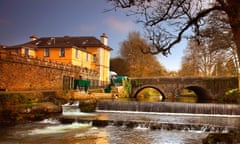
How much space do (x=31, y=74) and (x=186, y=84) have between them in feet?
72.2

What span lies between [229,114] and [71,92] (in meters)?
12.9

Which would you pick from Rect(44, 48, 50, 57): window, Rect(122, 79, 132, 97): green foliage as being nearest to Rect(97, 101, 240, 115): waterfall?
Rect(122, 79, 132, 97): green foliage

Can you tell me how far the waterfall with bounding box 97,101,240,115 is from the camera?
20641 millimetres

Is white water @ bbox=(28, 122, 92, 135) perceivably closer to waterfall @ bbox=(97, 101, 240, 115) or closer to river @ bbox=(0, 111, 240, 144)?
river @ bbox=(0, 111, 240, 144)

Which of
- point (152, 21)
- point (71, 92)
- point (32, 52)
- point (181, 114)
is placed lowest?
point (181, 114)

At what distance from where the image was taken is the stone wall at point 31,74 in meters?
20.9

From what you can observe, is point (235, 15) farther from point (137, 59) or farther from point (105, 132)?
point (137, 59)

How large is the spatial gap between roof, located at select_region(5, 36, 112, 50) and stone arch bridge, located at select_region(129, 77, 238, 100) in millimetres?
9428

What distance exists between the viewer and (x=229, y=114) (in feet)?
67.2

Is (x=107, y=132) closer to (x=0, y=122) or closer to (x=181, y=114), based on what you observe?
(x=0, y=122)

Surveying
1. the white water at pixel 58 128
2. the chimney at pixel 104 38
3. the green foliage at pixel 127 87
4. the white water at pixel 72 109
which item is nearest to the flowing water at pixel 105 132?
the white water at pixel 58 128

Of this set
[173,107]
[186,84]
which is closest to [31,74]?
[173,107]

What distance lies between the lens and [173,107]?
21.5 meters

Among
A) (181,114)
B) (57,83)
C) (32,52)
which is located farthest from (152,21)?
(32,52)
